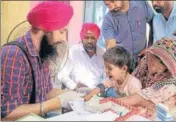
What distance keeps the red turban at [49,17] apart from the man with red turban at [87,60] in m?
1.38

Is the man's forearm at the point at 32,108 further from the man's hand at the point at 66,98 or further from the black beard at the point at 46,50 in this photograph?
the black beard at the point at 46,50

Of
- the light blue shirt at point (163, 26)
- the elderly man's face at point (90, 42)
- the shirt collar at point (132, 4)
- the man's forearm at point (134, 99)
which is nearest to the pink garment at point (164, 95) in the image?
the man's forearm at point (134, 99)

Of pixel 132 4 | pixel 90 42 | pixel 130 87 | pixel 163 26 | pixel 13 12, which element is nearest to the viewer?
pixel 130 87

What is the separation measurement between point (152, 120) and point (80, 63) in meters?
1.84

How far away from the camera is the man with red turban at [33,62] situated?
4.60 ft

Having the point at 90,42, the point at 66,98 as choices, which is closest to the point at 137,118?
the point at 66,98

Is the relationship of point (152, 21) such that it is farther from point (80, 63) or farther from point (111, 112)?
point (111, 112)

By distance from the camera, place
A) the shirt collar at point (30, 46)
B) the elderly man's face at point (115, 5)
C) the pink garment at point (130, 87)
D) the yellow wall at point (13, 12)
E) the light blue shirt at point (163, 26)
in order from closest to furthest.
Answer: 1. the shirt collar at point (30, 46)
2. the pink garment at point (130, 87)
3. the light blue shirt at point (163, 26)
4. the elderly man's face at point (115, 5)
5. the yellow wall at point (13, 12)

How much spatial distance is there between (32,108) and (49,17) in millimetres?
438

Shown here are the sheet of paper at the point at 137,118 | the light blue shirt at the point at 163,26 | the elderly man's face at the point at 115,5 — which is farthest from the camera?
the elderly man's face at the point at 115,5

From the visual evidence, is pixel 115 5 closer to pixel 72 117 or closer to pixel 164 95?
pixel 164 95

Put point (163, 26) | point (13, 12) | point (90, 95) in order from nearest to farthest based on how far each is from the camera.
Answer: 1. point (90, 95)
2. point (163, 26)
3. point (13, 12)

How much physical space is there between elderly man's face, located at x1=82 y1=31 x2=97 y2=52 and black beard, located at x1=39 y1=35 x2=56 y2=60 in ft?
4.23

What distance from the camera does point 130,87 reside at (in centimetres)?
176
